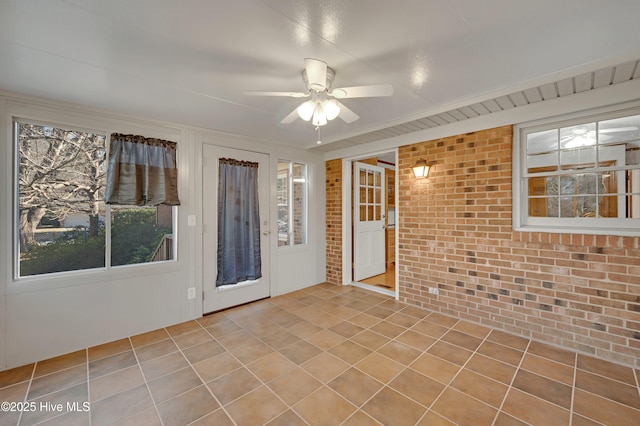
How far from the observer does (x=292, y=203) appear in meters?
4.21

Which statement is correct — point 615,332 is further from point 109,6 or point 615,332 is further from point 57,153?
point 57,153

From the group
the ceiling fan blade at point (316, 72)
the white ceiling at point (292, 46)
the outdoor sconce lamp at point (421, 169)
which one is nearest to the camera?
the white ceiling at point (292, 46)

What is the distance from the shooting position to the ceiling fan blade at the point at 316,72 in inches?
65.6

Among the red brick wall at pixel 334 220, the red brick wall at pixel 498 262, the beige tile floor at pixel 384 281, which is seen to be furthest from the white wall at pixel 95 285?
the beige tile floor at pixel 384 281

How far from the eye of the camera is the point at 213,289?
337 centimetres

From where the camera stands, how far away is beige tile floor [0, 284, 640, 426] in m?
1.70

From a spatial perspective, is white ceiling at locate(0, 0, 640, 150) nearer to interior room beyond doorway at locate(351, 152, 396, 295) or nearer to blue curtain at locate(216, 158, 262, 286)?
blue curtain at locate(216, 158, 262, 286)

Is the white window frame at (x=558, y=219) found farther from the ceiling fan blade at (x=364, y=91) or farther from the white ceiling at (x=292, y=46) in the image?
the ceiling fan blade at (x=364, y=91)

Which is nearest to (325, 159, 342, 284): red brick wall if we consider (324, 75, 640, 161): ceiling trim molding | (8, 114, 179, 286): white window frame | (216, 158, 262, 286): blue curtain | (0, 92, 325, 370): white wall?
(324, 75, 640, 161): ceiling trim molding

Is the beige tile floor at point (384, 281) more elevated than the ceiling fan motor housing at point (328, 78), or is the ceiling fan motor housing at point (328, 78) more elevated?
the ceiling fan motor housing at point (328, 78)

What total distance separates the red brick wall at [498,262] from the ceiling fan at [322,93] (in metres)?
1.67

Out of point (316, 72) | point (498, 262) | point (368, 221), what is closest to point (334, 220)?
point (368, 221)

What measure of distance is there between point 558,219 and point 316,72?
2.64m

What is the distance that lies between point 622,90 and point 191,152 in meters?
4.08
